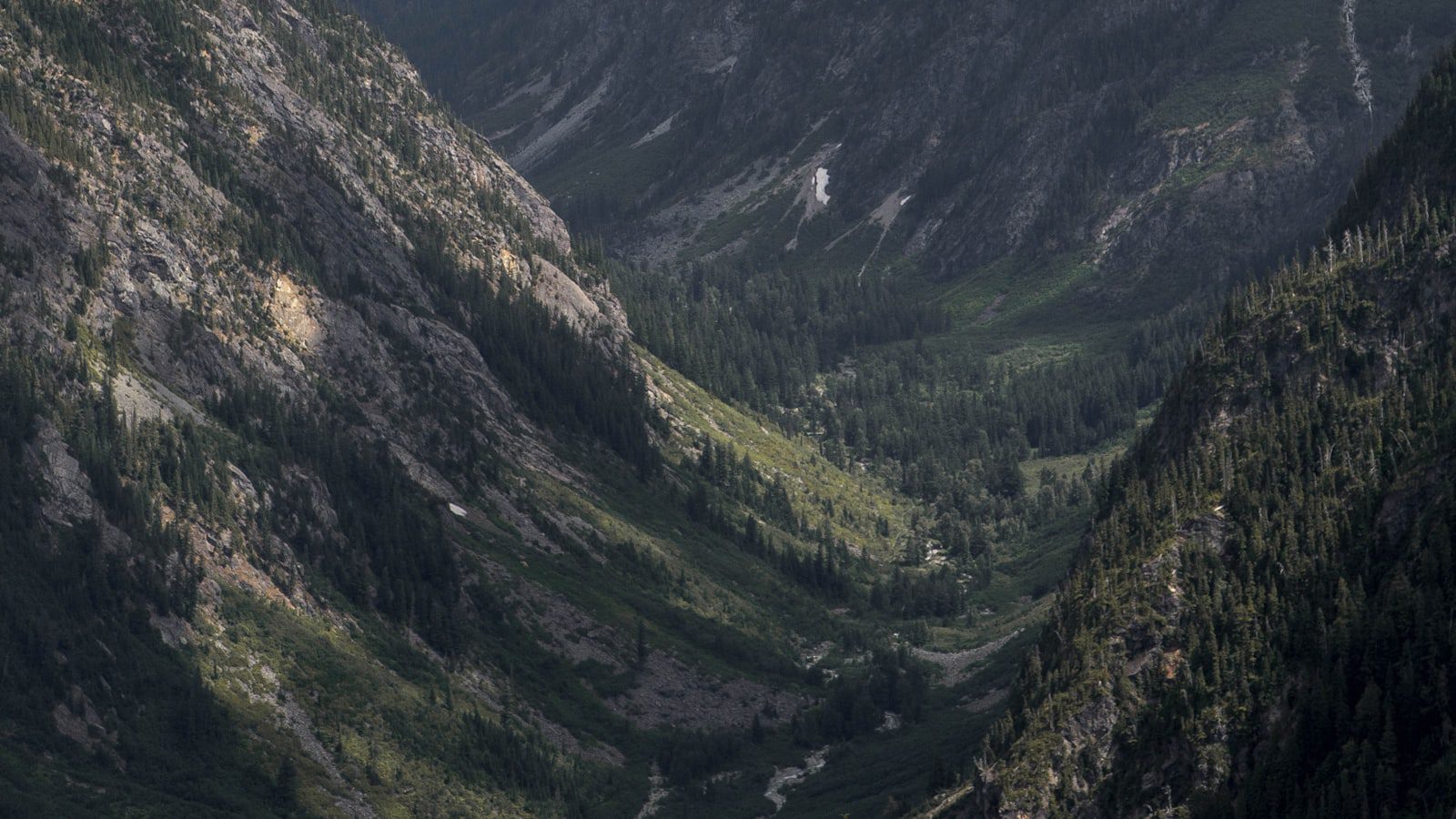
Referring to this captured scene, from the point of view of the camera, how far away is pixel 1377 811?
655 feet

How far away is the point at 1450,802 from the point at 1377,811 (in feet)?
27.6

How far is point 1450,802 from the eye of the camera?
631 feet
